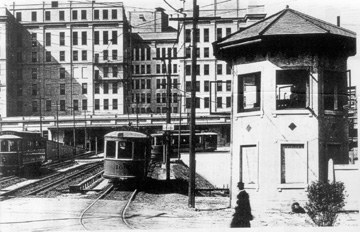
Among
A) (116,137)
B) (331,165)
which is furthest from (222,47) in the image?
(116,137)

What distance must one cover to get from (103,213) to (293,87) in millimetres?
5545

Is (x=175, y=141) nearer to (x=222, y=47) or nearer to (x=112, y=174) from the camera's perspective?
(x=112, y=174)

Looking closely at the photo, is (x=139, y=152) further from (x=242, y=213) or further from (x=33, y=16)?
(x=242, y=213)

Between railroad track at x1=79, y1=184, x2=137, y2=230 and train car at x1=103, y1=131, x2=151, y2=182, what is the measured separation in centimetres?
105

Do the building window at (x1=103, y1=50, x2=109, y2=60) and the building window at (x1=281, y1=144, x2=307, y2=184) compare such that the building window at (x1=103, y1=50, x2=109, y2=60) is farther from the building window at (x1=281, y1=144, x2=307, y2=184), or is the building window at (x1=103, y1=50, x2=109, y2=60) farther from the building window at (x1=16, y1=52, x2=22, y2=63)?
the building window at (x1=281, y1=144, x2=307, y2=184)

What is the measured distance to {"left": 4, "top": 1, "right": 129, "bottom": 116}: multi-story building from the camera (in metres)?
11.1

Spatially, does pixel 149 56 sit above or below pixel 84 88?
above

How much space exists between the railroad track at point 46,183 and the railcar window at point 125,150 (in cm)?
261

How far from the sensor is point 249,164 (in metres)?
11.3

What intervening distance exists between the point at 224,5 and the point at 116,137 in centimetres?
559

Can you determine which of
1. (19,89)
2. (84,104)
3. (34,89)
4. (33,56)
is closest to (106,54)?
(84,104)

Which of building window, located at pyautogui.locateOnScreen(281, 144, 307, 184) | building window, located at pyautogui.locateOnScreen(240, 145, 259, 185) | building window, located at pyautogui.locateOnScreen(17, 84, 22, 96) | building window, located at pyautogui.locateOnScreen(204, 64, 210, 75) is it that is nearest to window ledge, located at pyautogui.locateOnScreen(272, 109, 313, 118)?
building window, located at pyautogui.locateOnScreen(281, 144, 307, 184)

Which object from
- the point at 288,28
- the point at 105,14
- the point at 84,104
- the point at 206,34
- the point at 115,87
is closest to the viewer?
the point at 288,28

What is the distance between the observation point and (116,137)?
594 inches
